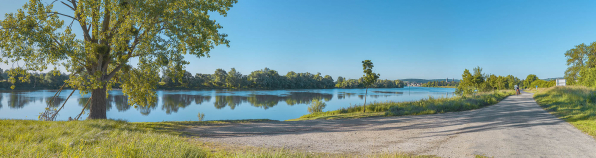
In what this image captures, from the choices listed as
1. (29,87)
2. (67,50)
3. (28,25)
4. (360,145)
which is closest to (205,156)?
(360,145)

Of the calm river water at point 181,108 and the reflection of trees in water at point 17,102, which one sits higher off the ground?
the reflection of trees in water at point 17,102

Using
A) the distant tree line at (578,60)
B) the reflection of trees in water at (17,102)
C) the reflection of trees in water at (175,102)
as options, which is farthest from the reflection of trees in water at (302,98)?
the distant tree line at (578,60)

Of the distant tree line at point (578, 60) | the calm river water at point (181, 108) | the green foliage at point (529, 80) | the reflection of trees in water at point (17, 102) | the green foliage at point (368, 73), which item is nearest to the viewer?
the green foliage at point (368, 73)

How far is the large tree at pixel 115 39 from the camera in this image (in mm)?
9414

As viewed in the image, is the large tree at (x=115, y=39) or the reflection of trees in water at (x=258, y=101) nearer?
the large tree at (x=115, y=39)

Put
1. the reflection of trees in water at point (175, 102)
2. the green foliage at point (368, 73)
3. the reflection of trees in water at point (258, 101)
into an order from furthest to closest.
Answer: the reflection of trees in water at point (258, 101) → the reflection of trees in water at point (175, 102) → the green foliage at point (368, 73)

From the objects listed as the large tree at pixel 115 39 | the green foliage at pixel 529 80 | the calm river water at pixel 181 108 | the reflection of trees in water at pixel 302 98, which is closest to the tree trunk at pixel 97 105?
the large tree at pixel 115 39

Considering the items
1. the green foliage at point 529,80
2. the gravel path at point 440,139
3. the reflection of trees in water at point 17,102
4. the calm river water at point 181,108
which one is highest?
the green foliage at point 529,80

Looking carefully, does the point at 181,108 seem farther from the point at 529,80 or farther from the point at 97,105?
the point at 529,80

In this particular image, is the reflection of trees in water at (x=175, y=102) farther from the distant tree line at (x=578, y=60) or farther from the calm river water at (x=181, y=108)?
the distant tree line at (x=578, y=60)

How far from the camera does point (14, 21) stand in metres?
9.24

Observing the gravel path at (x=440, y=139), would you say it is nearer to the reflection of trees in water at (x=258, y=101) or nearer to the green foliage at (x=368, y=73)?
the green foliage at (x=368, y=73)

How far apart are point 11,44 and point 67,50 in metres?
1.77

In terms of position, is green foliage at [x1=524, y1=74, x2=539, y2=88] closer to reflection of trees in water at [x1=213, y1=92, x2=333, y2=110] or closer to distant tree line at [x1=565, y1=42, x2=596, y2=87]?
distant tree line at [x1=565, y1=42, x2=596, y2=87]
